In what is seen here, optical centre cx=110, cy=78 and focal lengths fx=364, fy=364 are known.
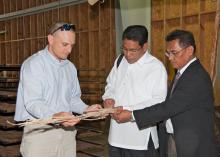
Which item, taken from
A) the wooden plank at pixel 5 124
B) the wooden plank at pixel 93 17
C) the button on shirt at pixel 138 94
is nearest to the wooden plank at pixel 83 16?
the wooden plank at pixel 93 17

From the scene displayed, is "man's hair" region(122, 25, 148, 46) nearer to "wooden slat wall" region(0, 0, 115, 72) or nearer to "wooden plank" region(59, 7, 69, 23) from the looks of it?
"wooden slat wall" region(0, 0, 115, 72)

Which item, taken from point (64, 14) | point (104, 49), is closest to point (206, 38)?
point (104, 49)

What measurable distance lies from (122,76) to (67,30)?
25.7 inches

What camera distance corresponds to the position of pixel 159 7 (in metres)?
7.36

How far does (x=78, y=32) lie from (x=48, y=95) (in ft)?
23.1

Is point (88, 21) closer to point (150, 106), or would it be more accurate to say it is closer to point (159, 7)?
point (159, 7)

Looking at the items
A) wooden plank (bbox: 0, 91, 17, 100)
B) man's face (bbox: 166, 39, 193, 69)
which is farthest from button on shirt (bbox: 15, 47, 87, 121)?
wooden plank (bbox: 0, 91, 17, 100)

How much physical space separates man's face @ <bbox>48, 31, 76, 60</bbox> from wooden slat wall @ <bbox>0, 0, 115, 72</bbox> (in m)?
5.89

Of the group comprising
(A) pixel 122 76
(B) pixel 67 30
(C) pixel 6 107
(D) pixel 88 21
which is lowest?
(C) pixel 6 107

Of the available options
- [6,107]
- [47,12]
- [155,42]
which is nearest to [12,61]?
[47,12]

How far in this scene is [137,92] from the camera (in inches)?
110

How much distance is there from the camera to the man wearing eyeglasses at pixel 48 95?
2463 mm

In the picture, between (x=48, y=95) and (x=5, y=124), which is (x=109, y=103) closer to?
(x=48, y=95)

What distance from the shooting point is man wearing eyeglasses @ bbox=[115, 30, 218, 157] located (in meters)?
2.56
